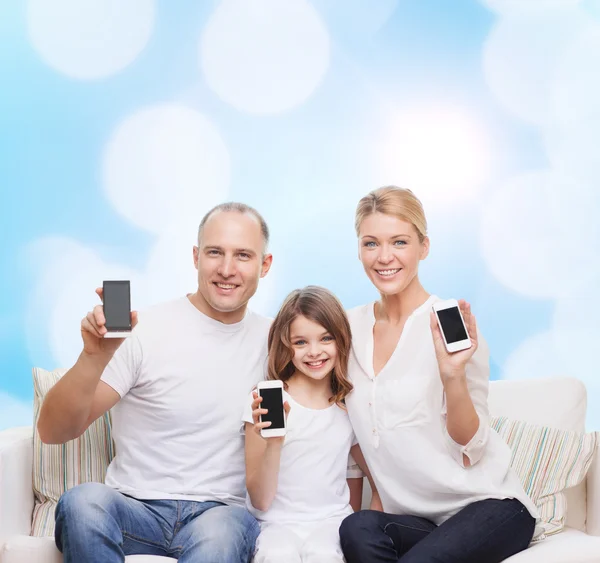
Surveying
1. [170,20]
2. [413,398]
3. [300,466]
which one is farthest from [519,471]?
[170,20]

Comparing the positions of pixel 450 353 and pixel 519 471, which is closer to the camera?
pixel 450 353

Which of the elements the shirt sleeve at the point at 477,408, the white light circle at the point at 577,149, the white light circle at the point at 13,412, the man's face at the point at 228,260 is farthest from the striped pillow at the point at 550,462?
the white light circle at the point at 13,412

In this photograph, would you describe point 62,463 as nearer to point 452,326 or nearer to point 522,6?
point 452,326

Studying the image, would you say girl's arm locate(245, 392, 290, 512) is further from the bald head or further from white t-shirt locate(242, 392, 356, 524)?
the bald head

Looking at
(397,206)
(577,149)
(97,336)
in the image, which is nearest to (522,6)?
(577,149)

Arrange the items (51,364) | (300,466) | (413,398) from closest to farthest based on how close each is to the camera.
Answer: (413,398)
(300,466)
(51,364)

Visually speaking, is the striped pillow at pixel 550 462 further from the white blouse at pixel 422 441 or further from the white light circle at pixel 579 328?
the white light circle at pixel 579 328

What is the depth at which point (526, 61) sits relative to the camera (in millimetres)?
3748

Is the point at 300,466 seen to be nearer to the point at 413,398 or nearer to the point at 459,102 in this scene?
the point at 413,398

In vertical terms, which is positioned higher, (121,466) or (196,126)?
(196,126)

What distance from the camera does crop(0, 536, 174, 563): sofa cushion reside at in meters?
1.94

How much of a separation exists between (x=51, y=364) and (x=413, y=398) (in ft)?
6.90

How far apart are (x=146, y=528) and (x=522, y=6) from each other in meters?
3.05

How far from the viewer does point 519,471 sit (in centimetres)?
235
